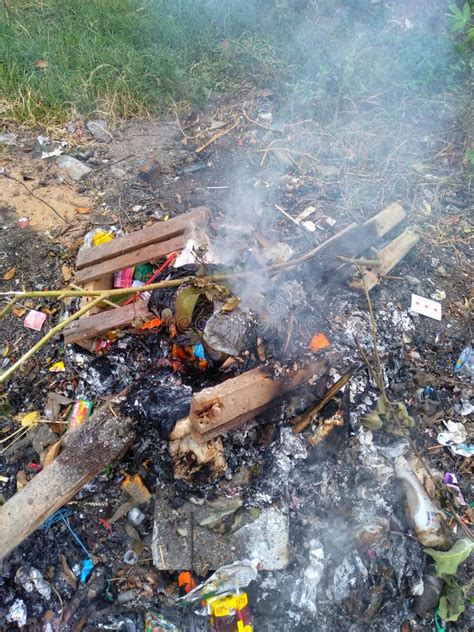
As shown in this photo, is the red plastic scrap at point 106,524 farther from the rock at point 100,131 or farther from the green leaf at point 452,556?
Answer: the rock at point 100,131

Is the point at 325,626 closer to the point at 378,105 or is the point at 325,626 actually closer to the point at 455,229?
the point at 455,229

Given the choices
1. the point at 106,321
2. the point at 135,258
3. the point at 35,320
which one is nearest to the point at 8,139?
the point at 35,320

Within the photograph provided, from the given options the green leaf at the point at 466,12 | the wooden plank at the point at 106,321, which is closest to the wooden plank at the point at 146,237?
the wooden plank at the point at 106,321

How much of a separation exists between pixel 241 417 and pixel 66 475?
964 mm

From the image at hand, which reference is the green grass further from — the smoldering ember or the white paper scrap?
the white paper scrap

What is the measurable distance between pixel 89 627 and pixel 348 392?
6.32ft

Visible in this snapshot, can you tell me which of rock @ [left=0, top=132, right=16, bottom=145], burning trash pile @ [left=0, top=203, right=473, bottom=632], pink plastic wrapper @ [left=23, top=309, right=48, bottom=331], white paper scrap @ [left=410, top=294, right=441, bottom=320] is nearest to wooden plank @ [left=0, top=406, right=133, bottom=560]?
burning trash pile @ [left=0, top=203, right=473, bottom=632]

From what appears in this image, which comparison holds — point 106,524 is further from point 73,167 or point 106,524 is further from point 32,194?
point 73,167

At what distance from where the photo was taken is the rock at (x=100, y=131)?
477 cm

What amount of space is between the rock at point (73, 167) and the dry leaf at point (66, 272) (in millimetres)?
1146

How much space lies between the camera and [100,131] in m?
4.82

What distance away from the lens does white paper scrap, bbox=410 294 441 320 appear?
3.41 metres

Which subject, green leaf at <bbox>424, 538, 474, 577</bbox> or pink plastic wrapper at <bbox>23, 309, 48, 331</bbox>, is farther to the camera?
pink plastic wrapper at <bbox>23, 309, 48, 331</bbox>

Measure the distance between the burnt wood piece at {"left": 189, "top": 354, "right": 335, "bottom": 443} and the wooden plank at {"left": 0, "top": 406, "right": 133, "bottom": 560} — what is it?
477 mm
